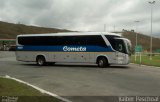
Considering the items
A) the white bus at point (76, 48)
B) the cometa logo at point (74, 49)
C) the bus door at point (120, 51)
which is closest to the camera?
the bus door at point (120, 51)

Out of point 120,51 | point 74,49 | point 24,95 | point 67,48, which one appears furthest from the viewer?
point 67,48

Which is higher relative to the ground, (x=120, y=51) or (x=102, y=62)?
(x=120, y=51)

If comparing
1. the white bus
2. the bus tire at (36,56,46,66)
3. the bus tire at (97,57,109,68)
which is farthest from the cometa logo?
the bus tire at (36,56,46,66)

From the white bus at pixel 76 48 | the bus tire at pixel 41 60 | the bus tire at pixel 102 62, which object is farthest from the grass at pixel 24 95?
the bus tire at pixel 41 60

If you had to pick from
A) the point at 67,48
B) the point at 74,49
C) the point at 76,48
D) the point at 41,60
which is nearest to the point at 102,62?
the point at 76,48

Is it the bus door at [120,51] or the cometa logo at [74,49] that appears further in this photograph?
the cometa logo at [74,49]

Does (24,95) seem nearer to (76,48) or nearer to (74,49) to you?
(76,48)

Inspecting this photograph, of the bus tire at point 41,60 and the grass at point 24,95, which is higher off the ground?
the bus tire at point 41,60

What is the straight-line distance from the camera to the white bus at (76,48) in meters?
32.5

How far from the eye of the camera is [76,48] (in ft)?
112

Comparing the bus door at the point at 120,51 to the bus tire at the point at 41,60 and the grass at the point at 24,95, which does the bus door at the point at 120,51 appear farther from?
the grass at the point at 24,95

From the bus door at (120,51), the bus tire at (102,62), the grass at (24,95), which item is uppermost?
the bus door at (120,51)

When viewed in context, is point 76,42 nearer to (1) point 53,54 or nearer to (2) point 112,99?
(1) point 53,54

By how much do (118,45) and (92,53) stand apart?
2320 mm
